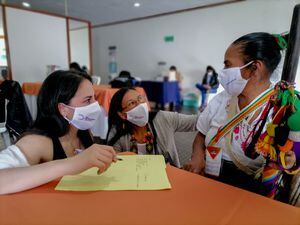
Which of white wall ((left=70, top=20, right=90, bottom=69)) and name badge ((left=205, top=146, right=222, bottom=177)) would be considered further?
white wall ((left=70, top=20, right=90, bottom=69))

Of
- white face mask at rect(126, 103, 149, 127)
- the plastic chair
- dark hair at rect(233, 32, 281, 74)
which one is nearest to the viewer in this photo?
dark hair at rect(233, 32, 281, 74)

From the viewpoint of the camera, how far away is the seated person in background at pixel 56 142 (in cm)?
61

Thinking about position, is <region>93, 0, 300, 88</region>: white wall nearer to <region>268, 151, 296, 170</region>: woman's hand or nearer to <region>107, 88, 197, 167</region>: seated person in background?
<region>107, 88, 197, 167</region>: seated person in background

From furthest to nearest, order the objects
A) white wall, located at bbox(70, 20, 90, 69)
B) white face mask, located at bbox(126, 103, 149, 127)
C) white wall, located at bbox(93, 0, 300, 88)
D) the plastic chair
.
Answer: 1. white wall, located at bbox(70, 20, 90, 69)
2. white wall, located at bbox(93, 0, 300, 88)
3. the plastic chair
4. white face mask, located at bbox(126, 103, 149, 127)

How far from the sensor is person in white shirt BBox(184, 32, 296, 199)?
0.91 meters

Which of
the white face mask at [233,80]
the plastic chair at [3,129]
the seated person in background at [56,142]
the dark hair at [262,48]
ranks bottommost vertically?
the plastic chair at [3,129]

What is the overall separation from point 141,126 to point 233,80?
25.0 inches

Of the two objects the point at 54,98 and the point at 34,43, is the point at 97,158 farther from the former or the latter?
the point at 34,43

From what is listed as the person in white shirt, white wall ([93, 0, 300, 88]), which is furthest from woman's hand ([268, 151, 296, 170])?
white wall ([93, 0, 300, 88])

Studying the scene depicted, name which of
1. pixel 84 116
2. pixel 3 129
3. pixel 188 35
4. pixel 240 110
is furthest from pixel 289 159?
pixel 188 35

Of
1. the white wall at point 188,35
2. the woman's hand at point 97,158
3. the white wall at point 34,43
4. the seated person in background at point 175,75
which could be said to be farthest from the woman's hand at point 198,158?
the seated person in background at point 175,75

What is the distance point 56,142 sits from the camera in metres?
0.92

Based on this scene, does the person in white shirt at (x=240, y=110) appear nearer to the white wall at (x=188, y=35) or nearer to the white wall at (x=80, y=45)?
the white wall at (x=188, y=35)

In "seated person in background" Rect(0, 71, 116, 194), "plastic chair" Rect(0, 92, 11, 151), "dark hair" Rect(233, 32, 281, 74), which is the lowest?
"plastic chair" Rect(0, 92, 11, 151)
